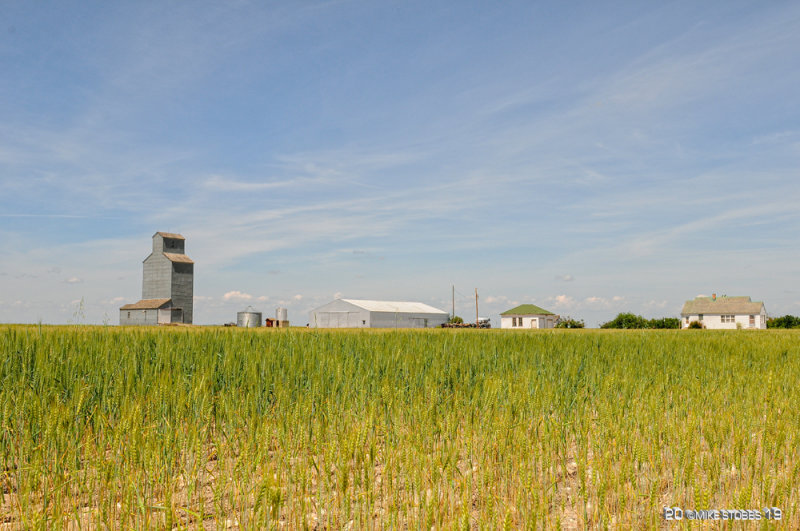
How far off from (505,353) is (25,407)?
7.70 metres

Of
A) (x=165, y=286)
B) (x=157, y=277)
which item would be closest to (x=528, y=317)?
(x=165, y=286)

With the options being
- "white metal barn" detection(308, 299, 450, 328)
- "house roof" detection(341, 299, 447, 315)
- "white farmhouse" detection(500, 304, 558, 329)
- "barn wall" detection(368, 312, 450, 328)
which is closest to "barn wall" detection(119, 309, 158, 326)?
"white metal barn" detection(308, 299, 450, 328)

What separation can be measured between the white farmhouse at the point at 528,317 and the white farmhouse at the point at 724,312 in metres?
16.6

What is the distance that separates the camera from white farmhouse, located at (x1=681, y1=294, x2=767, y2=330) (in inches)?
2719

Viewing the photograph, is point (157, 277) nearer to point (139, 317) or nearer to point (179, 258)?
point (179, 258)

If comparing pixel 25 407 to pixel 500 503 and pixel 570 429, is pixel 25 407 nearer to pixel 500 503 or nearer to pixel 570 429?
pixel 500 503

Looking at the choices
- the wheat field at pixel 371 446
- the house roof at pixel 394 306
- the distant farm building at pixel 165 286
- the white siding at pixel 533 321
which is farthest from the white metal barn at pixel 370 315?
the wheat field at pixel 371 446

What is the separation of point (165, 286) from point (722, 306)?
68.9 meters

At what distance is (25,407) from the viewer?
559 centimetres

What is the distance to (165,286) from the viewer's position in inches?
2148

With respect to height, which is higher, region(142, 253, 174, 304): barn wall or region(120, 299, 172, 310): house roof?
region(142, 253, 174, 304): barn wall

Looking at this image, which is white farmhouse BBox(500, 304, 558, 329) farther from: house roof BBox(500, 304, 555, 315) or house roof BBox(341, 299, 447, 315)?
A: house roof BBox(341, 299, 447, 315)

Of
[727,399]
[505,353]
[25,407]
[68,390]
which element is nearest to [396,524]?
[25,407]

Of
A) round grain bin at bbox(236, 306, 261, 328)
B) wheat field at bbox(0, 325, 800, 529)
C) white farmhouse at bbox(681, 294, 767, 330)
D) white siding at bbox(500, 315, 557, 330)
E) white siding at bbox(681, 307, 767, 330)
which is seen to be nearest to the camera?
wheat field at bbox(0, 325, 800, 529)
